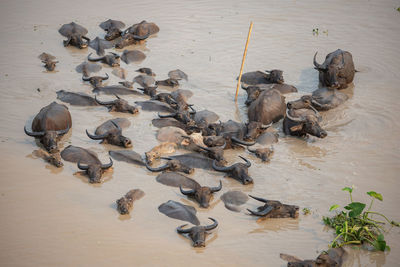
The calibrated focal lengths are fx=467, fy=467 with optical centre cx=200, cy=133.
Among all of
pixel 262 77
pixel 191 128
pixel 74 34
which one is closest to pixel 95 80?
pixel 74 34

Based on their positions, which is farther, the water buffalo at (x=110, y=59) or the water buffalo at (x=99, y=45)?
the water buffalo at (x=99, y=45)

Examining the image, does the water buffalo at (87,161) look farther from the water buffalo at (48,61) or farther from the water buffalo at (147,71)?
the water buffalo at (48,61)

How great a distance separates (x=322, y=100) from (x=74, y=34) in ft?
23.6

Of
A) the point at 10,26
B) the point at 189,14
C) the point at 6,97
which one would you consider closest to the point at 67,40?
the point at 10,26

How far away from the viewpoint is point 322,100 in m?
10.4

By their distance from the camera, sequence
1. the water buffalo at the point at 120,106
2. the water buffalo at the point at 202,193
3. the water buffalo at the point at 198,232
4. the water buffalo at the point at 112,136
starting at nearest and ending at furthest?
the water buffalo at the point at 198,232, the water buffalo at the point at 202,193, the water buffalo at the point at 112,136, the water buffalo at the point at 120,106

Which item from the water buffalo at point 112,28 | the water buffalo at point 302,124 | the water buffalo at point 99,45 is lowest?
the water buffalo at point 302,124

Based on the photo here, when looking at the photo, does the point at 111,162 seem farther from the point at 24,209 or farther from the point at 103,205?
the point at 24,209

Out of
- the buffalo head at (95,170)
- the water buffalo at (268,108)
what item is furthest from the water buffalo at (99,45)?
the buffalo head at (95,170)

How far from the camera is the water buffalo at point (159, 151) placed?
829cm

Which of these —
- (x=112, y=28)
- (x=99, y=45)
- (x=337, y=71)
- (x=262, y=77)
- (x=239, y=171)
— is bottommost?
(x=239, y=171)

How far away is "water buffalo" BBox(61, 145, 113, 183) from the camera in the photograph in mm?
7755

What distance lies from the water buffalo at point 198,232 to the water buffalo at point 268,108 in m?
3.59

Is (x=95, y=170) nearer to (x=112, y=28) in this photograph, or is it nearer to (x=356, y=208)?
(x=356, y=208)
